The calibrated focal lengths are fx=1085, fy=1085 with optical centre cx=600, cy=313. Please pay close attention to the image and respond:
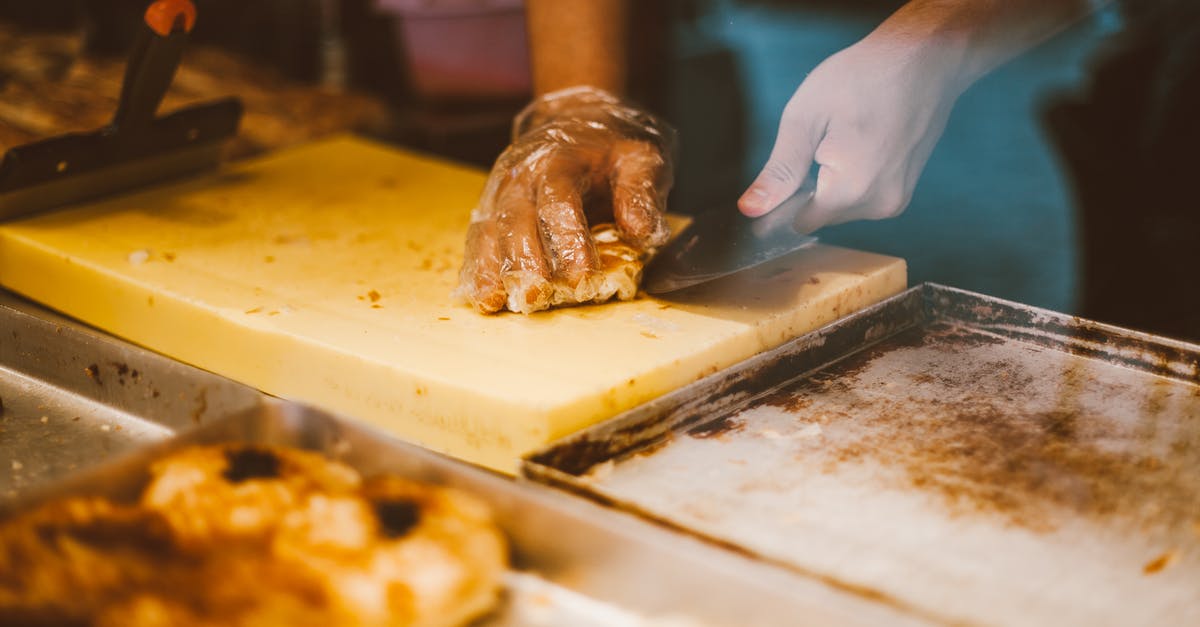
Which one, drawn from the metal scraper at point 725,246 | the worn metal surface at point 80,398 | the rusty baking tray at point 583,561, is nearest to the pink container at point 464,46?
the metal scraper at point 725,246

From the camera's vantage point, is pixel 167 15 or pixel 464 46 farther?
pixel 464 46

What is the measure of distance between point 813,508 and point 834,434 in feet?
0.63

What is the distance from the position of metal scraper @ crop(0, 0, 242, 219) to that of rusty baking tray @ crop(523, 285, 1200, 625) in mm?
1196

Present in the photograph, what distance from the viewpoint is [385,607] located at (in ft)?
3.23

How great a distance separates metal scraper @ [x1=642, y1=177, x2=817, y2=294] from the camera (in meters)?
1.65

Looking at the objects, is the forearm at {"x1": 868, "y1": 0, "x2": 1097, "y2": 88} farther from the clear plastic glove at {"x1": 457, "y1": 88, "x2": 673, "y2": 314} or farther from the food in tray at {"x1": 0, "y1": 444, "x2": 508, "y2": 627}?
the food in tray at {"x1": 0, "y1": 444, "x2": 508, "y2": 627}

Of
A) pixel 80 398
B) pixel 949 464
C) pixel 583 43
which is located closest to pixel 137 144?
pixel 80 398

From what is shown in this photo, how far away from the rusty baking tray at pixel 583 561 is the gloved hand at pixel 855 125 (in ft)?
2.29

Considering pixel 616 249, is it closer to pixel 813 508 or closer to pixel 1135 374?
pixel 813 508

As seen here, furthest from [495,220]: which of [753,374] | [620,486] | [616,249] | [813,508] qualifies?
[813,508]

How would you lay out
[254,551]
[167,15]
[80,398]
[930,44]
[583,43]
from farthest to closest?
[583,43]
[167,15]
[930,44]
[80,398]
[254,551]

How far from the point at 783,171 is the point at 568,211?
13.3 inches

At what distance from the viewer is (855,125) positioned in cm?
166

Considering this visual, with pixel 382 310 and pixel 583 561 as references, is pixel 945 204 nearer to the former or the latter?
pixel 382 310
